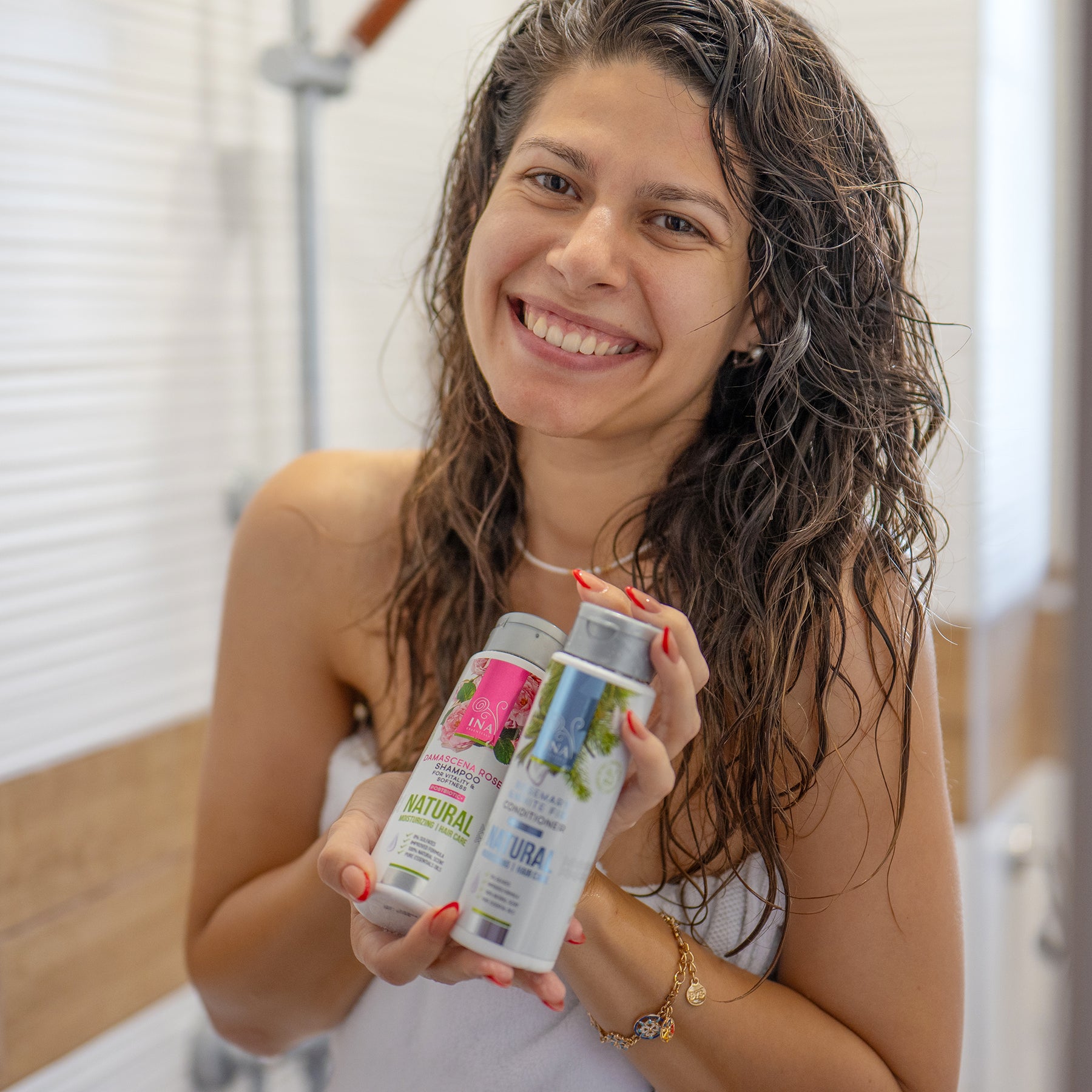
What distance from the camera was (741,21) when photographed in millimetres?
711

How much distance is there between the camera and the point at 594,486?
33.4 inches

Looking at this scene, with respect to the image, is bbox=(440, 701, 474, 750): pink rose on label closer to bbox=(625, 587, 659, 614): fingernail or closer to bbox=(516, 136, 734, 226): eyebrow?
bbox=(625, 587, 659, 614): fingernail

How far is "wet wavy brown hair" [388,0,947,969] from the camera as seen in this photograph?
72 centimetres

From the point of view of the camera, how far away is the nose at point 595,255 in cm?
68

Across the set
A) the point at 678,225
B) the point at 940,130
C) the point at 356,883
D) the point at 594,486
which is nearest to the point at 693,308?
the point at 678,225

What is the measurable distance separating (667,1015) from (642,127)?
54 cm

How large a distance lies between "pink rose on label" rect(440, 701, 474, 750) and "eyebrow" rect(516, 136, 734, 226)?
34 cm

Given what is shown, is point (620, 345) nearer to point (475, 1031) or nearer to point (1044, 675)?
point (475, 1031)

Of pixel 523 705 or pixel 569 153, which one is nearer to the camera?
pixel 523 705

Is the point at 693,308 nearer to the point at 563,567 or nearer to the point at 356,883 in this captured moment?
the point at 563,567

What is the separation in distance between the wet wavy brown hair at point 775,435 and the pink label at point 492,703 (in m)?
0.24

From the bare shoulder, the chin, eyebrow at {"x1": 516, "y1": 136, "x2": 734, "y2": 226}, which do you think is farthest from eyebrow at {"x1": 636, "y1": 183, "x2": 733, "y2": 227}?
the bare shoulder

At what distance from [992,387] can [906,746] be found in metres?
0.57

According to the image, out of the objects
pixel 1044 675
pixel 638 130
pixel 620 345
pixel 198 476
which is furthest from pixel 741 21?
pixel 1044 675
